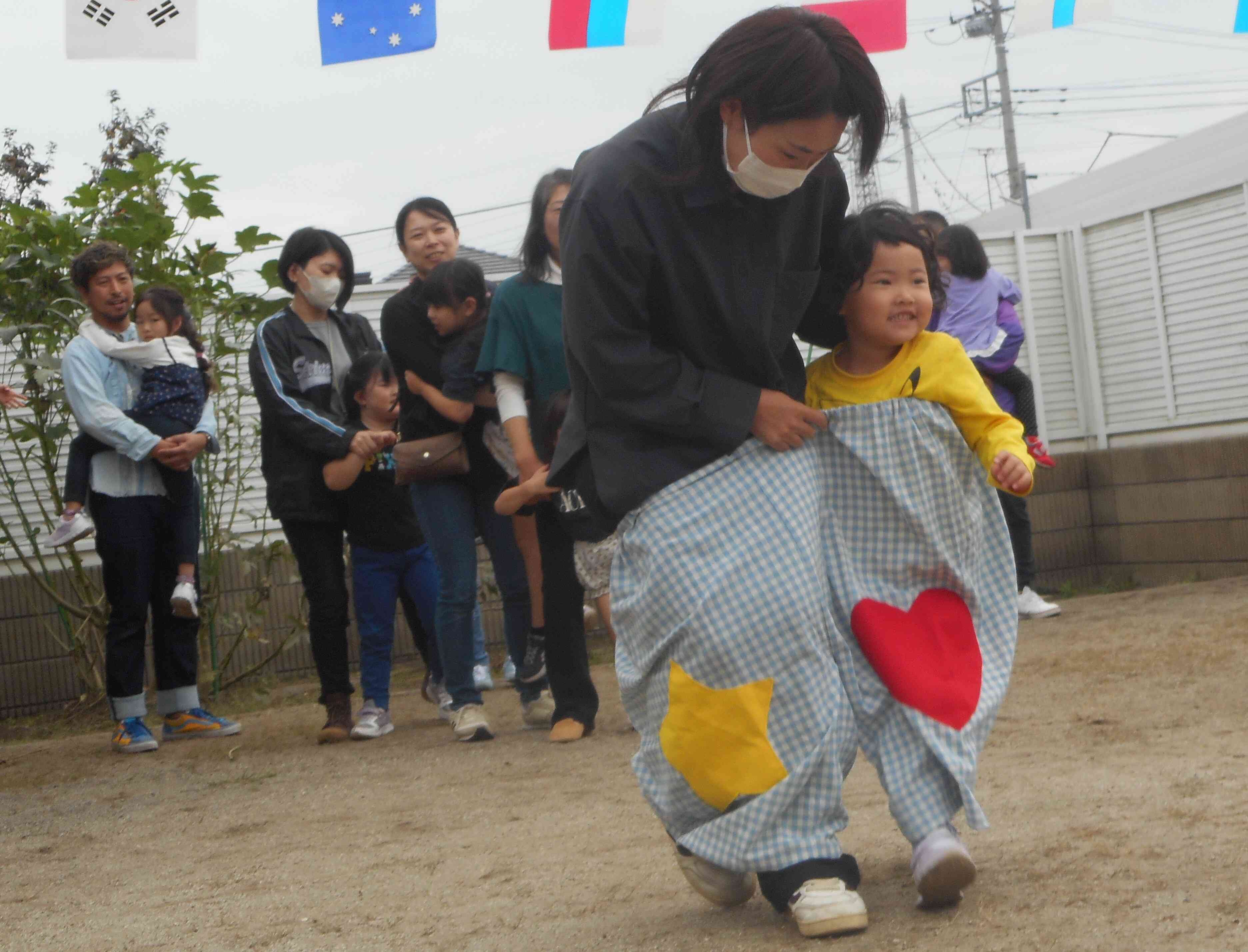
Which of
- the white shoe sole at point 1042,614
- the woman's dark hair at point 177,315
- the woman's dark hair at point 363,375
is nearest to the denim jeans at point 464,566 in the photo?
the woman's dark hair at point 363,375

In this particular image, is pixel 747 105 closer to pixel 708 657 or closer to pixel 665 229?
pixel 665 229

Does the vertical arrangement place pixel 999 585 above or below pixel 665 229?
below

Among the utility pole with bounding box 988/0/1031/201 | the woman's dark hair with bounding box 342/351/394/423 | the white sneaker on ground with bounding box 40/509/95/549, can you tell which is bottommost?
the white sneaker on ground with bounding box 40/509/95/549

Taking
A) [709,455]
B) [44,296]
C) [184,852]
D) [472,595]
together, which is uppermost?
[44,296]

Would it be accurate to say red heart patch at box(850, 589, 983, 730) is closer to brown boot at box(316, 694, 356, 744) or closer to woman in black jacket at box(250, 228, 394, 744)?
woman in black jacket at box(250, 228, 394, 744)

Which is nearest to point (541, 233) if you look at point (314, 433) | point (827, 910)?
point (314, 433)

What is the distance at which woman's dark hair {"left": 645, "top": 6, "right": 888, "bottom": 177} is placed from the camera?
220cm

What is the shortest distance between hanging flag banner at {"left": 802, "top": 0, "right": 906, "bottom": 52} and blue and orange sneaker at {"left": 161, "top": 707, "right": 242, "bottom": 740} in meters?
3.51

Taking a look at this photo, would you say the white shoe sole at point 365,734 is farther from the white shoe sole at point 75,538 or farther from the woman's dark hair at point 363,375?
the white shoe sole at point 75,538

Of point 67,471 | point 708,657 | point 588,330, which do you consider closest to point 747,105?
point 588,330

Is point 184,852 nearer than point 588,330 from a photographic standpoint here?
No

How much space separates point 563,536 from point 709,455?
2.01 m

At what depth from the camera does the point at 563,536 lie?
14.2 feet

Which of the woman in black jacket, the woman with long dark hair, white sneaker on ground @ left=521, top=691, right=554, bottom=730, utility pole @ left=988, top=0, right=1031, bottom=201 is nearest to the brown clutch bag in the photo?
the woman in black jacket
